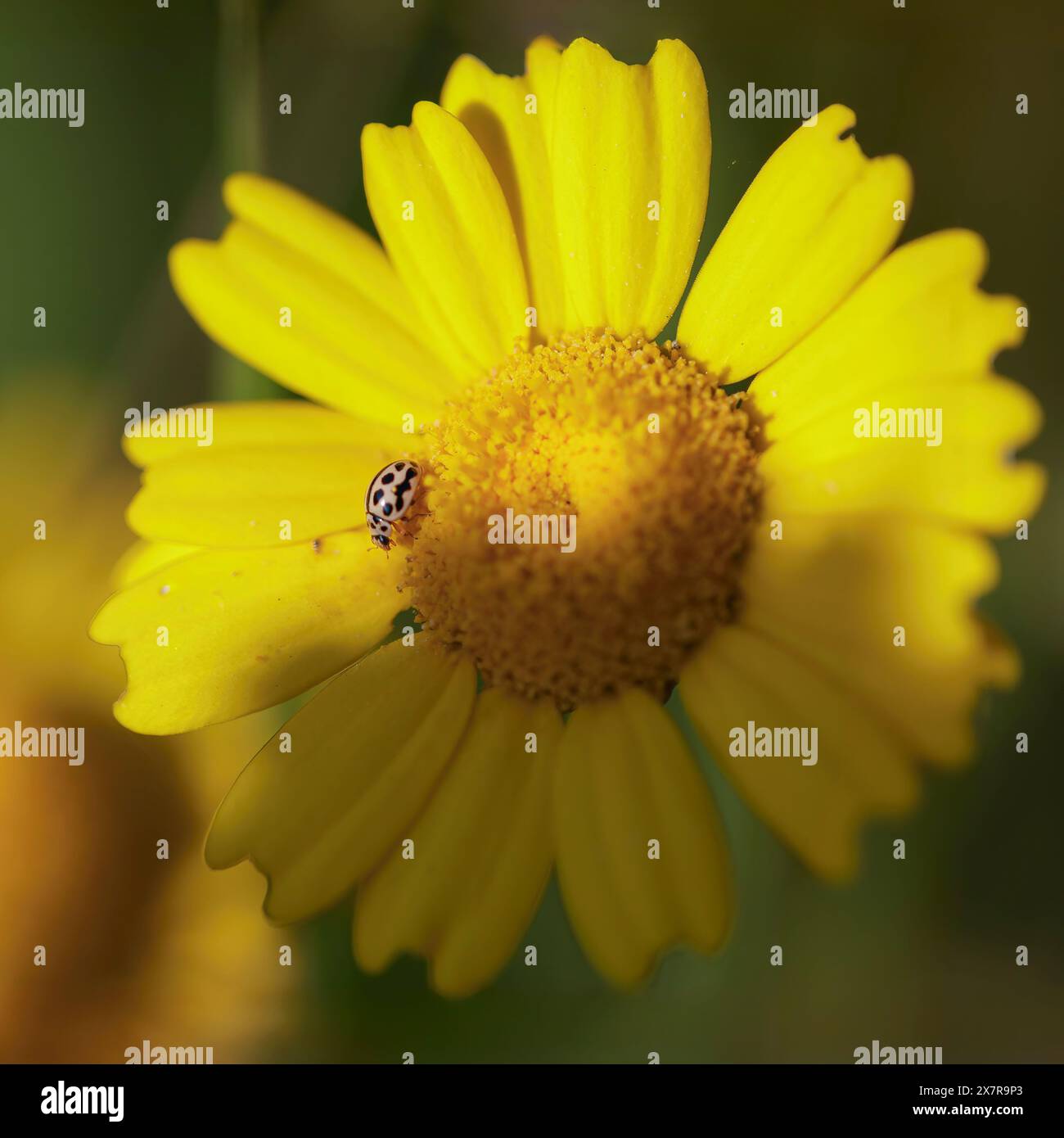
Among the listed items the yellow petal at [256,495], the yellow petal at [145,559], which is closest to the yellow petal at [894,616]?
the yellow petal at [256,495]

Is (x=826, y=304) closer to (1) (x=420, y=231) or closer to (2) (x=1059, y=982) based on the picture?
(1) (x=420, y=231)

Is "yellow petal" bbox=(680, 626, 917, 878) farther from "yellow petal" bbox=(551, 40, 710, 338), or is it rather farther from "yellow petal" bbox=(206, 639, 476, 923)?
"yellow petal" bbox=(551, 40, 710, 338)

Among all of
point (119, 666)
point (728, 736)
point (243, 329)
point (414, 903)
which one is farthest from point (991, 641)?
point (119, 666)

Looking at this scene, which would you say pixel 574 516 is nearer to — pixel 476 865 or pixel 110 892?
pixel 476 865

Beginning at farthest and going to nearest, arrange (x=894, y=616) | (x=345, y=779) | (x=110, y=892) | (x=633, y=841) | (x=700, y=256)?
(x=110, y=892) < (x=700, y=256) < (x=345, y=779) < (x=633, y=841) < (x=894, y=616)

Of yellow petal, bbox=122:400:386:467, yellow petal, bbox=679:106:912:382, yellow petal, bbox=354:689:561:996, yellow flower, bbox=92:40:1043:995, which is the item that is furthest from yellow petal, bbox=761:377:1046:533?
yellow petal, bbox=122:400:386:467

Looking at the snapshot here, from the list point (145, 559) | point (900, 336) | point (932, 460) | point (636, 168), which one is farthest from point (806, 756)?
point (145, 559)
